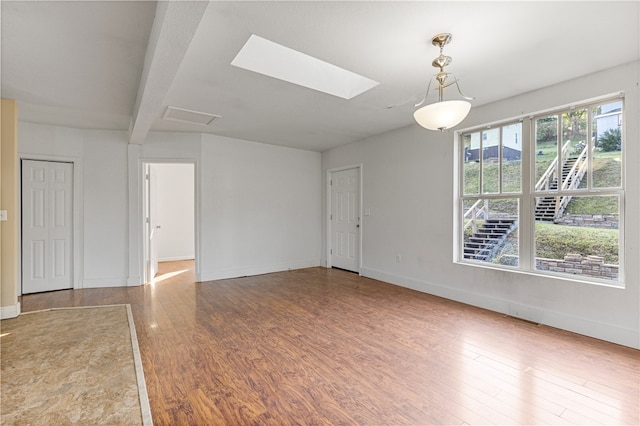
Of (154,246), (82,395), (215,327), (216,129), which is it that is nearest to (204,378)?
(82,395)

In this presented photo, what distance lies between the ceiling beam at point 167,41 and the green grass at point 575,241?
3.72 metres

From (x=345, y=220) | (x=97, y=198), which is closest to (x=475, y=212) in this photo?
(x=345, y=220)

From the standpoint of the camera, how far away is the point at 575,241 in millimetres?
3068

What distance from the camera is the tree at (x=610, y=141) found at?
282cm

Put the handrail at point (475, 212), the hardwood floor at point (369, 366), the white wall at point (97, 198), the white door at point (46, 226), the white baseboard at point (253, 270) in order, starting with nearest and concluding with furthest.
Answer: the hardwood floor at point (369, 366) → the handrail at point (475, 212) → the white door at point (46, 226) → the white wall at point (97, 198) → the white baseboard at point (253, 270)

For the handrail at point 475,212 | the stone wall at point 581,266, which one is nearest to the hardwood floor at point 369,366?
the stone wall at point 581,266

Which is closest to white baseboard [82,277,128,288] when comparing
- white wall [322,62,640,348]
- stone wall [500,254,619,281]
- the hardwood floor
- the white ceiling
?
the hardwood floor

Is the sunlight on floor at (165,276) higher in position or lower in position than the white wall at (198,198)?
lower

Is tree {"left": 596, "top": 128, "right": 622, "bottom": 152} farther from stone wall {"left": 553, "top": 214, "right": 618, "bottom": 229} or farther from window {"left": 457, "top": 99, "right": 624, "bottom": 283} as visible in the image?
stone wall {"left": 553, "top": 214, "right": 618, "bottom": 229}

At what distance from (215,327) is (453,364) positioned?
2.25m

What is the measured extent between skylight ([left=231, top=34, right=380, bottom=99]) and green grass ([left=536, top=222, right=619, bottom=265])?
244 cm

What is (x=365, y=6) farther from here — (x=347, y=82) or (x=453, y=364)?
(x=453, y=364)

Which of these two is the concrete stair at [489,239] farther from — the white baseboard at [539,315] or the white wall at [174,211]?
the white wall at [174,211]

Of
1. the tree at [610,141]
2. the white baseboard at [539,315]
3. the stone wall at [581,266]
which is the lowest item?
the white baseboard at [539,315]
